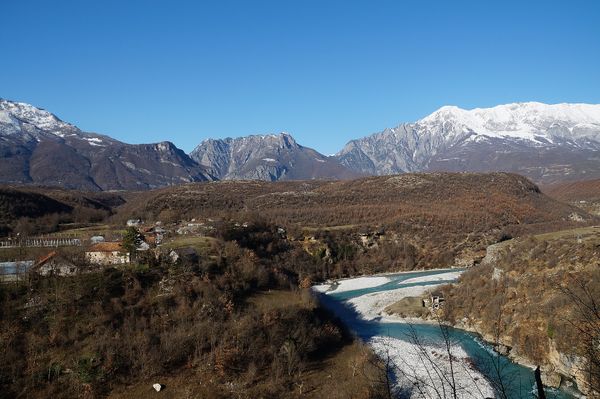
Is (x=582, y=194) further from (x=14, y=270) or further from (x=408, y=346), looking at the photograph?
(x=14, y=270)

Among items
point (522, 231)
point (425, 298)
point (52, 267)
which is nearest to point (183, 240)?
point (52, 267)

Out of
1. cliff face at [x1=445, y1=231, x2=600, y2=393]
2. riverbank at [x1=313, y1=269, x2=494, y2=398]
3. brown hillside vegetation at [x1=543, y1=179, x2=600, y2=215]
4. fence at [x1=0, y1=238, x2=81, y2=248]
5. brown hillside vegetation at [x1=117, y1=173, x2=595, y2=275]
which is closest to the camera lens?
riverbank at [x1=313, y1=269, x2=494, y2=398]

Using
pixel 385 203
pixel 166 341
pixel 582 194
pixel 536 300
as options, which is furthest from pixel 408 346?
pixel 582 194

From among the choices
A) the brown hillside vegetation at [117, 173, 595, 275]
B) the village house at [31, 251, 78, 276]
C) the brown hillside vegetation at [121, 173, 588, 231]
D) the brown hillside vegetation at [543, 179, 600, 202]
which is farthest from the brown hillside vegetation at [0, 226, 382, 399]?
the brown hillside vegetation at [543, 179, 600, 202]

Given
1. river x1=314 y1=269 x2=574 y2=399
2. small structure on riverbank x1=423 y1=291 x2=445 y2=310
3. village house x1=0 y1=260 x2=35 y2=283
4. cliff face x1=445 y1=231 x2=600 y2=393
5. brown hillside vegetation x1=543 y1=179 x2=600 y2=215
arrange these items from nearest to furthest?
1. river x1=314 y1=269 x2=574 y2=399
2. cliff face x1=445 y1=231 x2=600 y2=393
3. village house x1=0 y1=260 x2=35 y2=283
4. small structure on riverbank x1=423 y1=291 x2=445 y2=310
5. brown hillside vegetation x1=543 y1=179 x2=600 y2=215

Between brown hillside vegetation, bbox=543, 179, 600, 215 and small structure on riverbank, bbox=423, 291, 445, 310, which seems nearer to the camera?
small structure on riverbank, bbox=423, 291, 445, 310

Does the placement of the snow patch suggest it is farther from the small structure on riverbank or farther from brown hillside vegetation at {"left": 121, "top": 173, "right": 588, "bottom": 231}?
brown hillside vegetation at {"left": 121, "top": 173, "right": 588, "bottom": 231}
